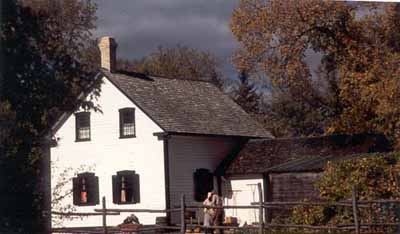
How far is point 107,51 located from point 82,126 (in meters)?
0.90

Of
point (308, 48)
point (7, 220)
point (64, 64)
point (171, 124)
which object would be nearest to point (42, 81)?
point (64, 64)

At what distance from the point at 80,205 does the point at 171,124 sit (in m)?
2.36

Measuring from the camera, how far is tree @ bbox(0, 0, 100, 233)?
9523 mm

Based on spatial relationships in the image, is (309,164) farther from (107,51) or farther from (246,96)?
(107,51)

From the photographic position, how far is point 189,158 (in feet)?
44.6

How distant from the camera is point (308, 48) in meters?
14.4

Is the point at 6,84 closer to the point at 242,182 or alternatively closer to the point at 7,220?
the point at 7,220

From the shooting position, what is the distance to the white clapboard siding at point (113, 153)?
11.3 m

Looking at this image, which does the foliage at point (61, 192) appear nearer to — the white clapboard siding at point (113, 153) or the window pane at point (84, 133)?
the white clapboard siding at point (113, 153)

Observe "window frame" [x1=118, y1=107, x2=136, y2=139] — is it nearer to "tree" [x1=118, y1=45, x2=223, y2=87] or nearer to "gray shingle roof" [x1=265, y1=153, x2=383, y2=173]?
"tree" [x1=118, y1=45, x2=223, y2=87]

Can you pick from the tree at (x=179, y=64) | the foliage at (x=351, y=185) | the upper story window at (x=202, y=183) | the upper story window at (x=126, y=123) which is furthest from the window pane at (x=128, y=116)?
the foliage at (x=351, y=185)

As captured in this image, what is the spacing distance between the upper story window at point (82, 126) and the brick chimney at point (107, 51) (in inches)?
25.0

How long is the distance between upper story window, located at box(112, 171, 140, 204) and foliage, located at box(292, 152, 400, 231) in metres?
2.10

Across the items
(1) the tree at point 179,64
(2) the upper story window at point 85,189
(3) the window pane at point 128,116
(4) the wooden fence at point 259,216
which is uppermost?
(1) the tree at point 179,64
